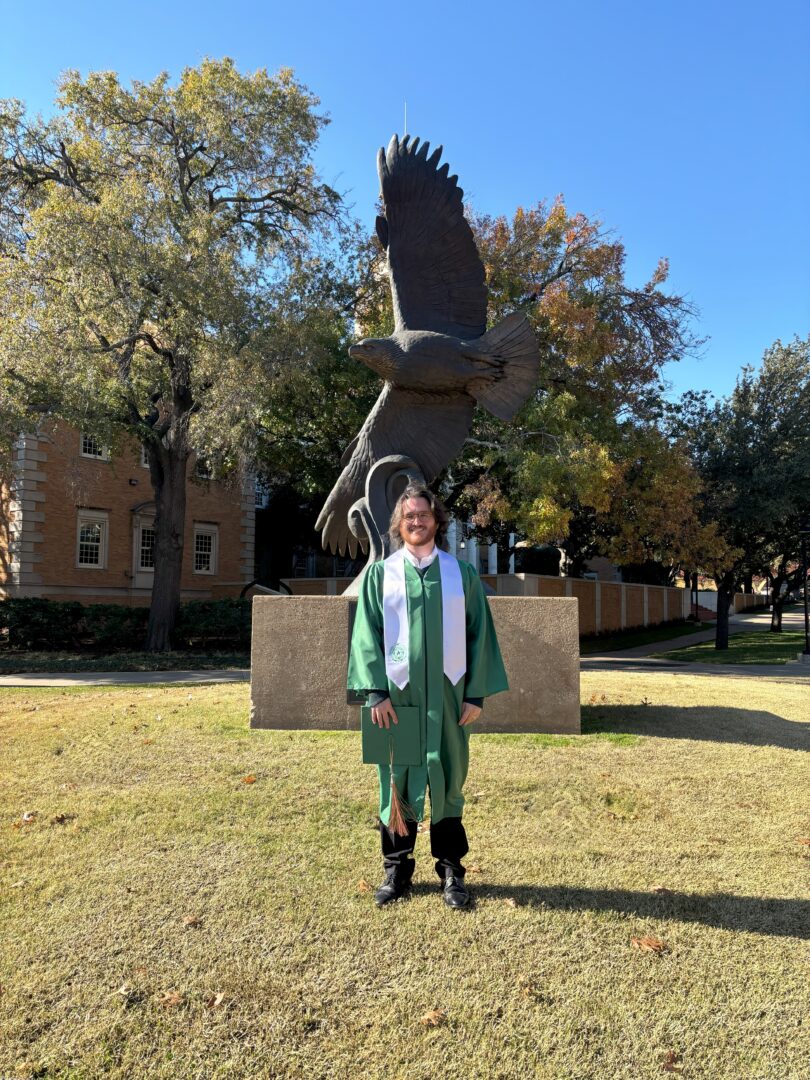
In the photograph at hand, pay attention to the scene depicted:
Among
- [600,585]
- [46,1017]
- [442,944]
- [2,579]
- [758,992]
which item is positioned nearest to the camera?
[46,1017]

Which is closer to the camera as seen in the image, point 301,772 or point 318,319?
point 301,772

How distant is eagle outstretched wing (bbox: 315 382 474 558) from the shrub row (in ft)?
37.0

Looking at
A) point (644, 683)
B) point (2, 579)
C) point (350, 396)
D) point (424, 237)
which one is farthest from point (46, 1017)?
point (2, 579)

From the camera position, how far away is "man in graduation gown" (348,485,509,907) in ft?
10.7

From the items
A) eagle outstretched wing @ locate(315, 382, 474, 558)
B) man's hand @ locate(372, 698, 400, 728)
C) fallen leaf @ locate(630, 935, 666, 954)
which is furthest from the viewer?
eagle outstretched wing @ locate(315, 382, 474, 558)

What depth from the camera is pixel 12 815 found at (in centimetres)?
451

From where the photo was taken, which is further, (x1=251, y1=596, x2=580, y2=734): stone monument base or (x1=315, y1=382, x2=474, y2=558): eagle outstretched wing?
(x1=315, y1=382, x2=474, y2=558): eagle outstretched wing

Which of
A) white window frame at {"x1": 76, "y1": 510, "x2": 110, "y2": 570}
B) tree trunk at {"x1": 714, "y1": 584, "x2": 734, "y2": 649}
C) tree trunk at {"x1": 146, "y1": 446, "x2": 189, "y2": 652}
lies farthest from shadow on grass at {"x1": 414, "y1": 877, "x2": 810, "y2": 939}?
white window frame at {"x1": 76, "y1": 510, "x2": 110, "y2": 570}

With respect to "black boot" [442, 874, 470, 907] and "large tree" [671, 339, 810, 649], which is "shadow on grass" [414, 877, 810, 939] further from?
"large tree" [671, 339, 810, 649]

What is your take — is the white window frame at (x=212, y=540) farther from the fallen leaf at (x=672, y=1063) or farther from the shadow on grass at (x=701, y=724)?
the fallen leaf at (x=672, y=1063)

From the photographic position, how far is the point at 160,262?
13695 mm

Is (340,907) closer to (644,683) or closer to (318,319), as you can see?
(644,683)

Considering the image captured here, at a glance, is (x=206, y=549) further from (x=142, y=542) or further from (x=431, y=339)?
(x=431, y=339)

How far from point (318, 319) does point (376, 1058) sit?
14022 mm
